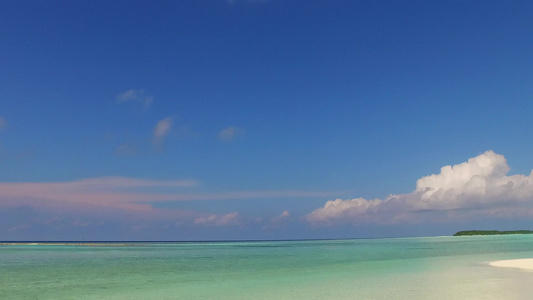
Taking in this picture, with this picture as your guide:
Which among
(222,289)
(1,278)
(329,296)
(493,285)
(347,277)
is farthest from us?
(1,278)

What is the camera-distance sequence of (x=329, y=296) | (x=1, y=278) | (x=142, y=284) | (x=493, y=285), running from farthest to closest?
(x=1, y=278) → (x=142, y=284) → (x=493, y=285) → (x=329, y=296)

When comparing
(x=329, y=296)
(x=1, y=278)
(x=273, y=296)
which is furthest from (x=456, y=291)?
(x=1, y=278)

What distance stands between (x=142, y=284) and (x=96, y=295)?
178 inches

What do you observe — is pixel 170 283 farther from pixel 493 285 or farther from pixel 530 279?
pixel 530 279

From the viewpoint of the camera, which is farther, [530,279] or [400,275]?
[400,275]

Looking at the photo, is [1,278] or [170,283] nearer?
[170,283]

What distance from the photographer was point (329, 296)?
2000 cm

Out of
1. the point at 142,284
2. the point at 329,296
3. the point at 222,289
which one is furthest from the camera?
the point at 142,284

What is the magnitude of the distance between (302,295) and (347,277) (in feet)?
27.0

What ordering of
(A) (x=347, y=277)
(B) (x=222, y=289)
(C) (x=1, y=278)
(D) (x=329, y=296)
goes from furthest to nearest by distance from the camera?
(C) (x=1, y=278), (A) (x=347, y=277), (B) (x=222, y=289), (D) (x=329, y=296)

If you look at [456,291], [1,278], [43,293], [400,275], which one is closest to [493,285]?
[456,291]

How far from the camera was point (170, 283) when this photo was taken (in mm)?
26109

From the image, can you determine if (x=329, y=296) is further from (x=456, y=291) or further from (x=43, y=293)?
(x=43, y=293)

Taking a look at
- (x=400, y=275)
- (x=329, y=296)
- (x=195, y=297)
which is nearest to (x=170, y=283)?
(x=195, y=297)
